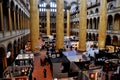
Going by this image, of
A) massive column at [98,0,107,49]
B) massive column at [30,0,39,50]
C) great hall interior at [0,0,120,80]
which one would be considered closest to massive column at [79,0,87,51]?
great hall interior at [0,0,120,80]

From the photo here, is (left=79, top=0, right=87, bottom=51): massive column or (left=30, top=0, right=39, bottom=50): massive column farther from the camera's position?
(left=79, top=0, right=87, bottom=51): massive column

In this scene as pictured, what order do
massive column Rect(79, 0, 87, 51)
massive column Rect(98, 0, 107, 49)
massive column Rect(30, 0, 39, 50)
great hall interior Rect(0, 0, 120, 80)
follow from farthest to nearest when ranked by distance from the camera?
1. massive column Rect(98, 0, 107, 49)
2. massive column Rect(79, 0, 87, 51)
3. massive column Rect(30, 0, 39, 50)
4. great hall interior Rect(0, 0, 120, 80)

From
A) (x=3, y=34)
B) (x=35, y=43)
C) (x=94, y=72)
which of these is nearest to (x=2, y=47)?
(x=3, y=34)

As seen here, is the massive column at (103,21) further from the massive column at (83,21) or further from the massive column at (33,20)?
the massive column at (33,20)

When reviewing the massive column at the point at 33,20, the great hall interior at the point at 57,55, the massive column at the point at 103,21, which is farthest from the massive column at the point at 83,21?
the massive column at the point at 33,20

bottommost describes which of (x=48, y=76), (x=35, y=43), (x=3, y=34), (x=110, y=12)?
(x=48, y=76)

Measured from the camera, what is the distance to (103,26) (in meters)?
24.0

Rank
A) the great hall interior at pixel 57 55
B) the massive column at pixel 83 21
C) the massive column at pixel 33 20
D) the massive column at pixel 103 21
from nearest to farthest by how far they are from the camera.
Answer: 1. the great hall interior at pixel 57 55
2. the massive column at pixel 33 20
3. the massive column at pixel 83 21
4. the massive column at pixel 103 21

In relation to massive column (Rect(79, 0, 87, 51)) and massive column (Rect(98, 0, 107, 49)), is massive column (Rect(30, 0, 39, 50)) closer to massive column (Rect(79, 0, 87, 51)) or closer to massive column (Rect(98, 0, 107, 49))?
massive column (Rect(79, 0, 87, 51))

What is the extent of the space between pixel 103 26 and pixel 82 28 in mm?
3480

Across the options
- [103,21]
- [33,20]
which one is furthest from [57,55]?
[103,21]

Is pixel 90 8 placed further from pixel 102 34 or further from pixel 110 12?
pixel 102 34

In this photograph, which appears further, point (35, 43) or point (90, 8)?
point (90, 8)

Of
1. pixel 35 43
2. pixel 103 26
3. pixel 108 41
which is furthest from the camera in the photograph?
pixel 108 41
